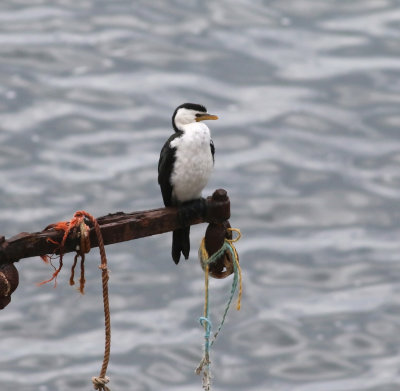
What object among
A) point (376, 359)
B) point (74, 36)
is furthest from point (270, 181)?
point (74, 36)

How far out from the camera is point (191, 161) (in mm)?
8180

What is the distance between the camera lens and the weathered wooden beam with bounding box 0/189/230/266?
645 cm

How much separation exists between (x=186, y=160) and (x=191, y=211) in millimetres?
1069

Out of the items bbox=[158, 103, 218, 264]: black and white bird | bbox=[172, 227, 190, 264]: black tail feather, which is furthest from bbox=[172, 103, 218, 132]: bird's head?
bbox=[172, 227, 190, 264]: black tail feather

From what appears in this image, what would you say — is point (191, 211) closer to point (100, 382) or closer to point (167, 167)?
point (167, 167)

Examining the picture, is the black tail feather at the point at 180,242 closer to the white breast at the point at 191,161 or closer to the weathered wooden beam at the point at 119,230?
the white breast at the point at 191,161

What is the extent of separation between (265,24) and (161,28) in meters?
3.94

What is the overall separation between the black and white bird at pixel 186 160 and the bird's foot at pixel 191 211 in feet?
2.39

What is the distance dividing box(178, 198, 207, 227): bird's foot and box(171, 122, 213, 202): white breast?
78cm

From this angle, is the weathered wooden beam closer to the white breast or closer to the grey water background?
the white breast

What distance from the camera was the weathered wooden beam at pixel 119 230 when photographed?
6449 mm

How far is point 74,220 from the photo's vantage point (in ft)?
21.9

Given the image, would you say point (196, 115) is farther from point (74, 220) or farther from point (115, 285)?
point (115, 285)

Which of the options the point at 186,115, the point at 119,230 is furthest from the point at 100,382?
the point at 186,115
